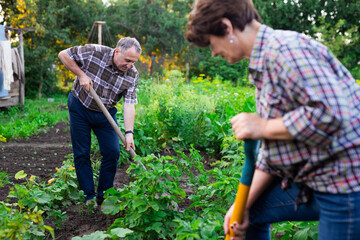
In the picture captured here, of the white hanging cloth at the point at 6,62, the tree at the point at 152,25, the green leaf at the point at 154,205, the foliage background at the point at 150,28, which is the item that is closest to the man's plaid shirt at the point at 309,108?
the green leaf at the point at 154,205

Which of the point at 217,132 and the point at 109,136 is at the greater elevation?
the point at 109,136

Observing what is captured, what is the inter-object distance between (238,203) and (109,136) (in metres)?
1.98

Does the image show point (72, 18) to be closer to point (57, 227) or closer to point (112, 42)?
point (112, 42)

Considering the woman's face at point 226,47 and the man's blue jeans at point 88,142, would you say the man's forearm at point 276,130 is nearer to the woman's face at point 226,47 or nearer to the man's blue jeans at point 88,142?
the woman's face at point 226,47

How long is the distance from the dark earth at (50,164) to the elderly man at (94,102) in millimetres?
293

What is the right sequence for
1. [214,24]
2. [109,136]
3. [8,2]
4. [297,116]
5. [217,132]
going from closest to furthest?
[297,116] < [214,24] < [109,136] < [217,132] < [8,2]

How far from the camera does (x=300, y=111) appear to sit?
1111 millimetres

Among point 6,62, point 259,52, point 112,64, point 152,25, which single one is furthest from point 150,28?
point 259,52

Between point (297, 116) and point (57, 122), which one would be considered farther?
point (57, 122)

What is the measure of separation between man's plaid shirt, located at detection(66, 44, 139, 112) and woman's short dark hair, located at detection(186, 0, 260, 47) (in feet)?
6.53

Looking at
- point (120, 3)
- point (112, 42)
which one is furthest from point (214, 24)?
point (120, 3)

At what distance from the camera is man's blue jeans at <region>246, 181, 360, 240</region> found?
1.18m

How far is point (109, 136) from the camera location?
10.8ft

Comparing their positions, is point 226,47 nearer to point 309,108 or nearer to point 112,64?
point 309,108
